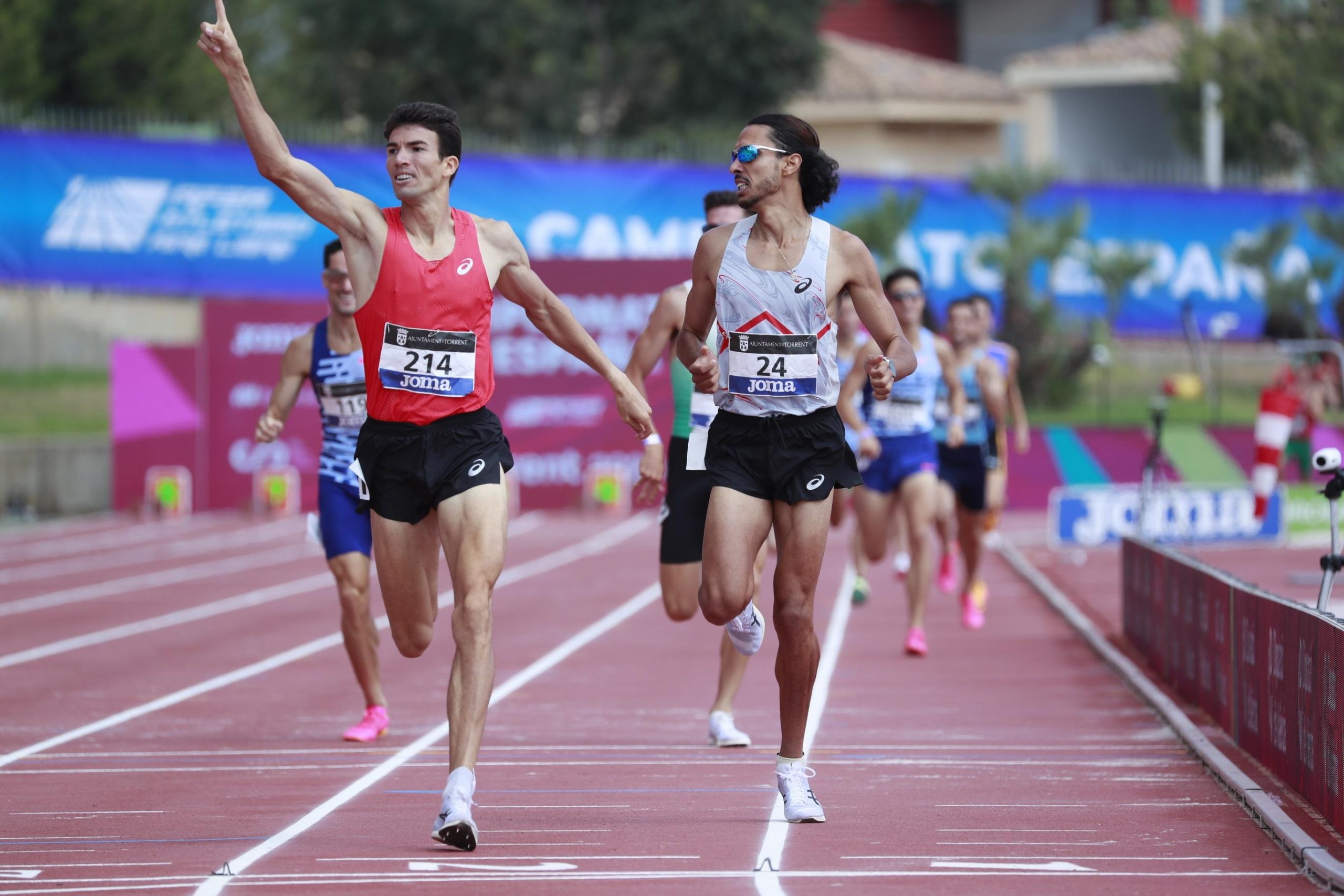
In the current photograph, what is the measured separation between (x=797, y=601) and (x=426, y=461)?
133cm

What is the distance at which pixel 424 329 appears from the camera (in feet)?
23.1

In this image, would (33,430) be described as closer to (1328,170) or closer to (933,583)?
(933,583)

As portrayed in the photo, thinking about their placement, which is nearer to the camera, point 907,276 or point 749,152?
point 749,152

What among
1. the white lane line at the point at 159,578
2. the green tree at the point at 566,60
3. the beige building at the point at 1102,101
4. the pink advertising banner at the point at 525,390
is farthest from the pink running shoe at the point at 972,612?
the beige building at the point at 1102,101

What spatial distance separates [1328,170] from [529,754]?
95.6 ft

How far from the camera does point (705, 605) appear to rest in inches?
291

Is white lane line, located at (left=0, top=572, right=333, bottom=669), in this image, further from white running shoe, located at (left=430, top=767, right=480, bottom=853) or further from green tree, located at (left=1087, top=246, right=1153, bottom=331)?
green tree, located at (left=1087, top=246, right=1153, bottom=331)

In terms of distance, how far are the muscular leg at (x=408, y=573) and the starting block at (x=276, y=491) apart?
20.7m

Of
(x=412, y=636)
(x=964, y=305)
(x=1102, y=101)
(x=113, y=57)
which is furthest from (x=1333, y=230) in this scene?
(x=412, y=636)

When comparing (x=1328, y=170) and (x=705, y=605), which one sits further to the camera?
(x=1328, y=170)

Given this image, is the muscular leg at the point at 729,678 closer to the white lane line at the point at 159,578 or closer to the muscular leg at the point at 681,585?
the muscular leg at the point at 681,585

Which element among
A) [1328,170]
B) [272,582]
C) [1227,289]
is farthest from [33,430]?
[1328,170]

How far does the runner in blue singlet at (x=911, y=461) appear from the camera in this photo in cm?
1319

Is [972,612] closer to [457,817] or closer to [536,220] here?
[457,817]
